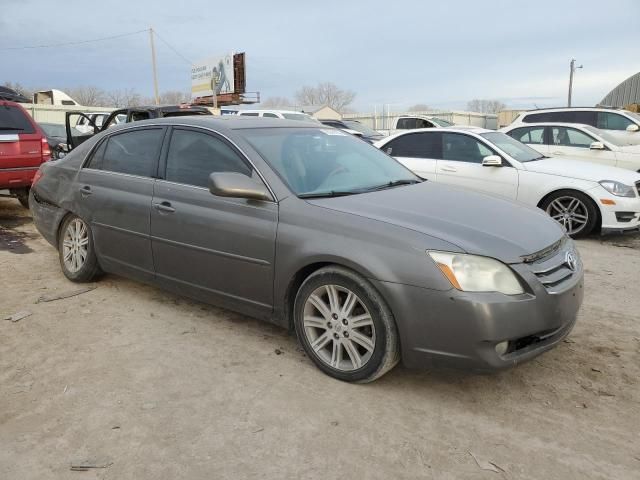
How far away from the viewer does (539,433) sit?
271 centimetres


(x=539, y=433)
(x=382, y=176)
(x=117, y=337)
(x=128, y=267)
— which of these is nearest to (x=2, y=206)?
(x=128, y=267)

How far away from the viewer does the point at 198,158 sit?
3.97 m

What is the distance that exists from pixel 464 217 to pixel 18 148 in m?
7.04

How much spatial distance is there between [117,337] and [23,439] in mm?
1233

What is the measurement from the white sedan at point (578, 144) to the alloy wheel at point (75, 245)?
316 inches

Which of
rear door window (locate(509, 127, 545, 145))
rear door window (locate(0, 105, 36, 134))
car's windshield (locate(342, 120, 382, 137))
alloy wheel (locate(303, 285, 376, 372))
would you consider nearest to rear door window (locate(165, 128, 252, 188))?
alloy wheel (locate(303, 285, 376, 372))

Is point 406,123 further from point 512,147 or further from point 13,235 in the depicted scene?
point 13,235

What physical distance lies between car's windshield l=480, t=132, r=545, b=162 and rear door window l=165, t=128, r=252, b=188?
496 cm

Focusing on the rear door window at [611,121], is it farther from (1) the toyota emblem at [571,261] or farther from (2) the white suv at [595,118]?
(1) the toyota emblem at [571,261]

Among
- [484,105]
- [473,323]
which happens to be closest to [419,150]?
[473,323]

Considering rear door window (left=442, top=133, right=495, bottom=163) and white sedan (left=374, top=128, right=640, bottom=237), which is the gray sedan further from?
rear door window (left=442, top=133, right=495, bottom=163)

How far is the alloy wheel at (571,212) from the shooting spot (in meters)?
6.97

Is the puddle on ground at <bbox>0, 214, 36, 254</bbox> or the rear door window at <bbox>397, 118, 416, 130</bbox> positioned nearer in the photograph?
the puddle on ground at <bbox>0, 214, 36, 254</bbox>

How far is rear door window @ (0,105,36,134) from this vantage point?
780 centimetres
